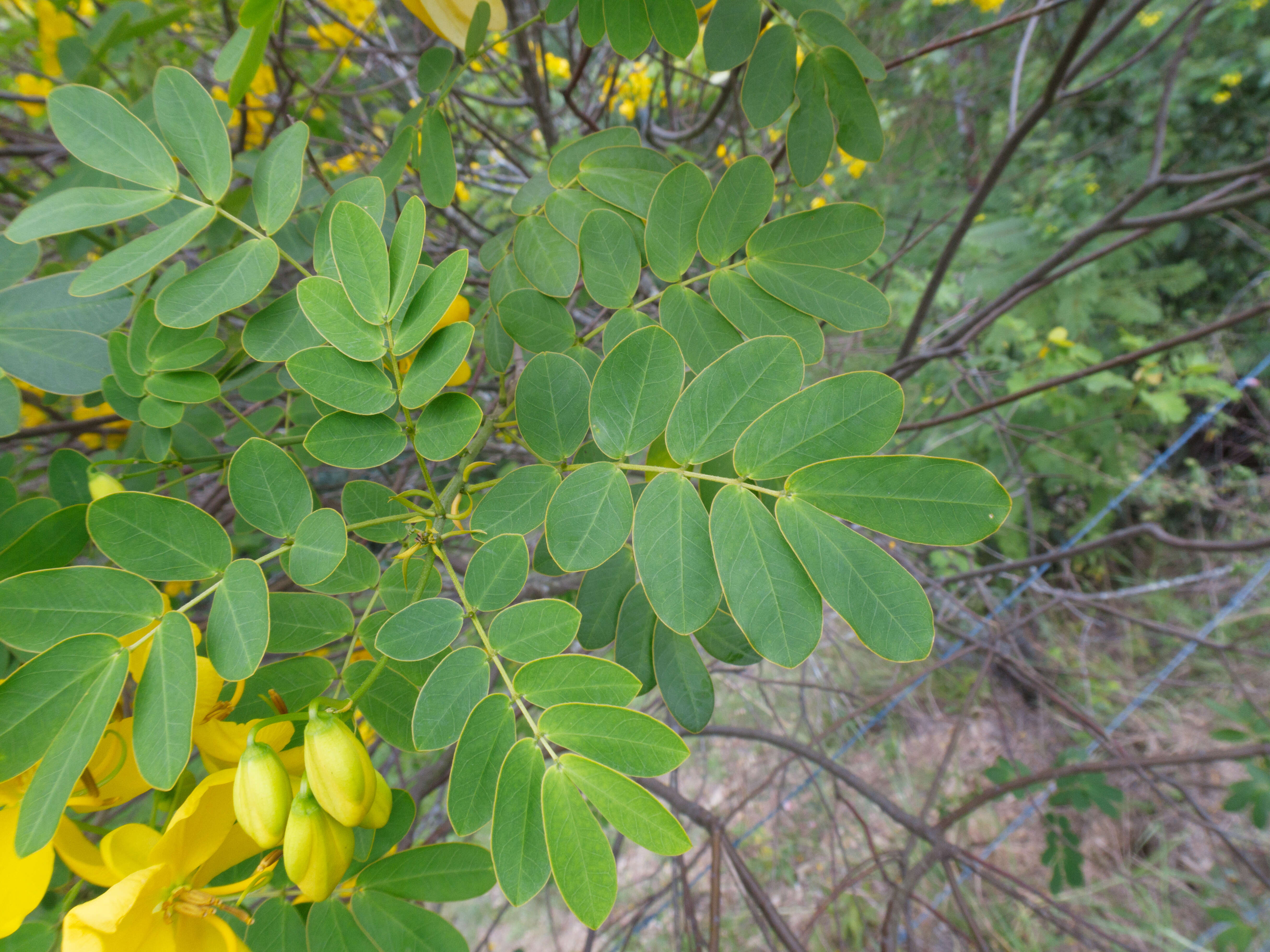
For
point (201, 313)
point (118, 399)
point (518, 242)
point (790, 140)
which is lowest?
point (118, 399)

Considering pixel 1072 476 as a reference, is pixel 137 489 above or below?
below

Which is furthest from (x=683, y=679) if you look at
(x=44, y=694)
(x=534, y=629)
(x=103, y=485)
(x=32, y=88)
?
(x=32, y=88)

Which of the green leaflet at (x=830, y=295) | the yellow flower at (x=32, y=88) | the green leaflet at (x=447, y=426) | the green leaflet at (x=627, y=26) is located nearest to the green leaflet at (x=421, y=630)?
the green leaflet at (x=447, y=426)

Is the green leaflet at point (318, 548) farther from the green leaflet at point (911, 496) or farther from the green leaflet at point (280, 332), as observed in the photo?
the green leaflet at point (911, 496)

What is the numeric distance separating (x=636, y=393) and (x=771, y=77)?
1.51 ft

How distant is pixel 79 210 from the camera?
0.60 meters

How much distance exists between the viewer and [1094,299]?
3398 mm

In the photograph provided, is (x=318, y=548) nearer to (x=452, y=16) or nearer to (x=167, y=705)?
(x=167, y=705)

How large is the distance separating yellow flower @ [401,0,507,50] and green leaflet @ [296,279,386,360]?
401 millimetres

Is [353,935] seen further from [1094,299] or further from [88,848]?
[1094,299]

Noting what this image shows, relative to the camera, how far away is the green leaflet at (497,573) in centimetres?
52

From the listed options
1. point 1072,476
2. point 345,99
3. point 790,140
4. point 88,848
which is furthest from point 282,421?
point 1072,476

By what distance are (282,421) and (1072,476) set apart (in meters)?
3.64

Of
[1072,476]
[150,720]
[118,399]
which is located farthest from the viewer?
[1072,476]
